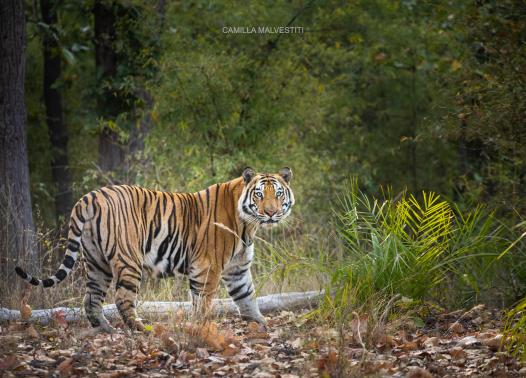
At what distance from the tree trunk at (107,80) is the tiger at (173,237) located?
6.18 metres

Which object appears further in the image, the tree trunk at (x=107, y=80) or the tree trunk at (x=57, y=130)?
the tree trunk at (x=57, y=130)

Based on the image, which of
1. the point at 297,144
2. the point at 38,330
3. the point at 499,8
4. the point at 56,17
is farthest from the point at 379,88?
the point at 38,330

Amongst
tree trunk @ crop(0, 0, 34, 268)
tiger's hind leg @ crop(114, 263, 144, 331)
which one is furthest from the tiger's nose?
tree trunk @ crop(0, 0, 34, 268)

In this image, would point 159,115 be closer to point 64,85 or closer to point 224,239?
point 64,85

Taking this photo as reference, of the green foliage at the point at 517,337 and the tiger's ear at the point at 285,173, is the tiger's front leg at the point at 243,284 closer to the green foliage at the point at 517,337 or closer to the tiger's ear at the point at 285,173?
the tiger's ear at the point at 285,173

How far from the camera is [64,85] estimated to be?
1490 centimetres

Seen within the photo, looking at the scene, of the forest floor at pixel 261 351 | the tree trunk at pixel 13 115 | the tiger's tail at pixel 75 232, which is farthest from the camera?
the tree trunk at pixel 13 115

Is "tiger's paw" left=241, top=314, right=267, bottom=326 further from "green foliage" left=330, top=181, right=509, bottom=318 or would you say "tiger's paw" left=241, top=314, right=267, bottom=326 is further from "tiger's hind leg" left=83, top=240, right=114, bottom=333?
"tiger's hind leg" left=83, top=240, right=114, bottom=333

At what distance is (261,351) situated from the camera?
6.05m

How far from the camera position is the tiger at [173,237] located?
714 centimetres

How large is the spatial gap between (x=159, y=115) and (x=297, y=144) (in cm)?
316

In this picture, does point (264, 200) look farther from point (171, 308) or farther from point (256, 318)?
point (171, 308)

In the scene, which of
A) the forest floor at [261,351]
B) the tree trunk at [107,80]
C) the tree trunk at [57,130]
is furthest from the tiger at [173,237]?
the tree trunk at [57,130]

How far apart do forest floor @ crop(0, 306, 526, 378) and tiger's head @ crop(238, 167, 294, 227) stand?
1.22 meters
